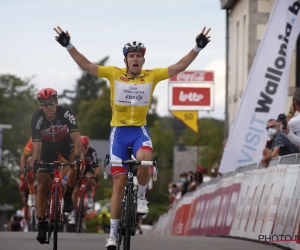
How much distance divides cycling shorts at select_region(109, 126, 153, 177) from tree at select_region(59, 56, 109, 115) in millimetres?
151529

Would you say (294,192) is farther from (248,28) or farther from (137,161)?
(248,28)

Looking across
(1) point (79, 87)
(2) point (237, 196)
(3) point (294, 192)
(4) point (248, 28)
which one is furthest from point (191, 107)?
(1) point (79, 87)

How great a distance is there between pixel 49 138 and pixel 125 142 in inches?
127

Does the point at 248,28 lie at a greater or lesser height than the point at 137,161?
greater

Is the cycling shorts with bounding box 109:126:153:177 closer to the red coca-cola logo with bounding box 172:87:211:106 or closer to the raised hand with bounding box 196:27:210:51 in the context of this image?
the raised hand with bounding box 196:27:210:51

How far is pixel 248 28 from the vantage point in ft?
136

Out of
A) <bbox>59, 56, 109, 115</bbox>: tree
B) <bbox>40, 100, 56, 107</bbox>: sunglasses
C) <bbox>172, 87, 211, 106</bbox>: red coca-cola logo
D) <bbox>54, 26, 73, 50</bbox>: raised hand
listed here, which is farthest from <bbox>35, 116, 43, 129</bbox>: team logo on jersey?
<bbox>59, 56, 109, 115</bbox>: tree

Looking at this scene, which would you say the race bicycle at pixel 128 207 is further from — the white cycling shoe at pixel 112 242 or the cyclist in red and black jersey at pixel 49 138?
the cyclist in red and black jersey at pixel 49 138

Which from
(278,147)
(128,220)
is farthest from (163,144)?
(128,220)

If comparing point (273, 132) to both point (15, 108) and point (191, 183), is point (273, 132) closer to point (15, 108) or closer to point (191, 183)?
point (191, 183)

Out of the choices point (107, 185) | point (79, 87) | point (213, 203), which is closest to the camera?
point (213, 203)

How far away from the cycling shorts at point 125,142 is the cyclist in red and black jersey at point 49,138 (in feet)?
5.75

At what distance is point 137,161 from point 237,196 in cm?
851

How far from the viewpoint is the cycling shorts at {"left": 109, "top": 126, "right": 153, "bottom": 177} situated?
45.8 feet
